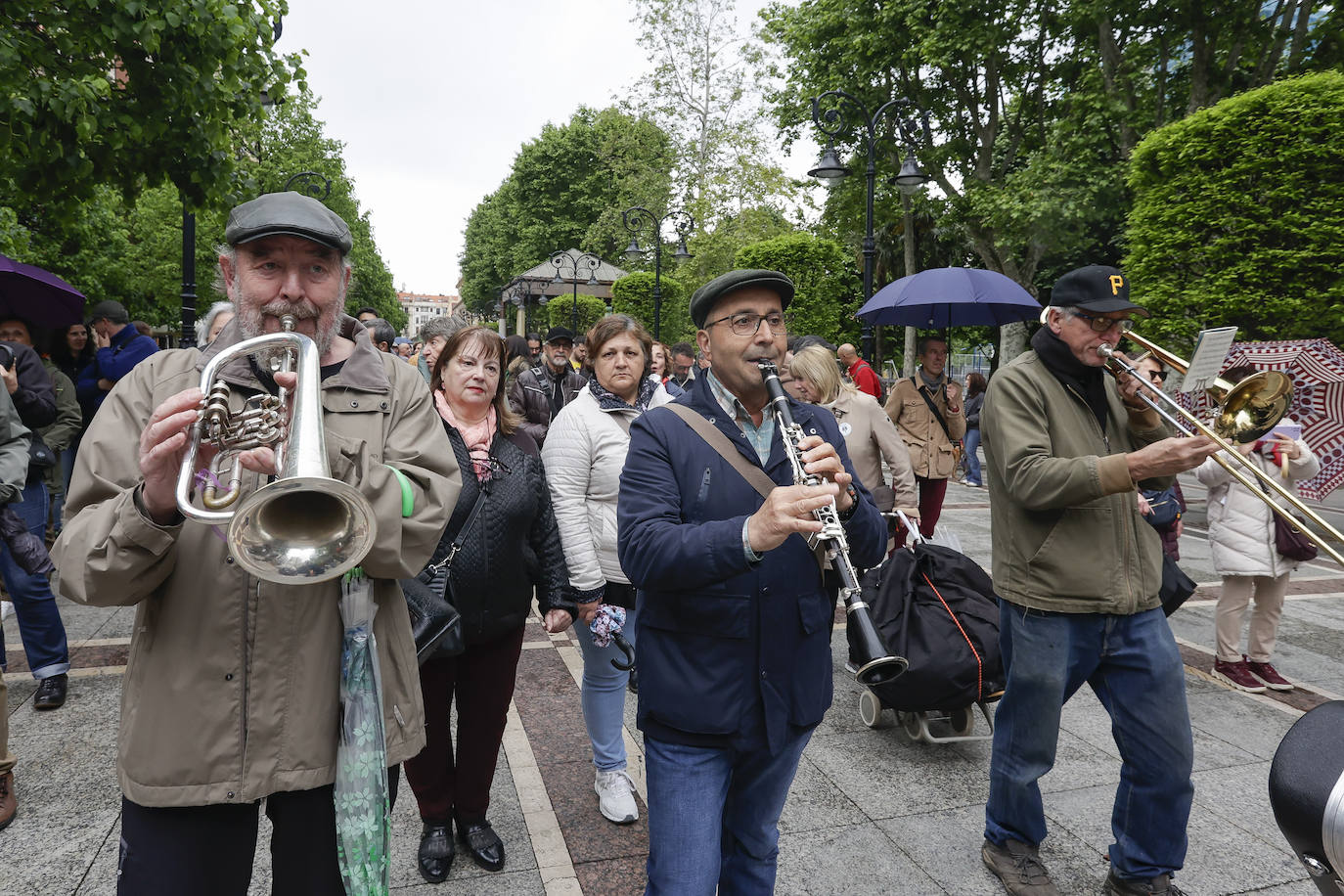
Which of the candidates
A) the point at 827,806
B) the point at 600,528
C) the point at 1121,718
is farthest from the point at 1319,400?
the point at 600,528

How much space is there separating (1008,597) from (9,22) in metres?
6.95

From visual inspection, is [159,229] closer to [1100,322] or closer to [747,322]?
[747,322]

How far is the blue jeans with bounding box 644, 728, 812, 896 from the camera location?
7.06 ft

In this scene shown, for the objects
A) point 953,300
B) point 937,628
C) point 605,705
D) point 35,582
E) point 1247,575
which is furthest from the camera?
point 953,300

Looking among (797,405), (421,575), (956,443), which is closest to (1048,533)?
(797,405)

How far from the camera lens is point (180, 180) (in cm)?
697

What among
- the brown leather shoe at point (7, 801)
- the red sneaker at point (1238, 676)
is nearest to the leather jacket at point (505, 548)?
the brown leather shoe at point (7, 801)

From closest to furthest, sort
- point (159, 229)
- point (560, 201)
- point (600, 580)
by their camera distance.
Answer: point (600, 580)
point (159, 229)
point (560, 201)

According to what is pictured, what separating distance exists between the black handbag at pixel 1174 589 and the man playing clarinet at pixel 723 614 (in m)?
1.81

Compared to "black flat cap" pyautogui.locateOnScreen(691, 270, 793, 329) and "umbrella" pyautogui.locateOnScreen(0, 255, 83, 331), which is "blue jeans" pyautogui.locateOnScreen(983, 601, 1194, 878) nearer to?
"black flat cap" pyautogui.locateOnScreen(691, 270, 793, 329)

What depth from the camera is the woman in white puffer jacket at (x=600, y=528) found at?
11.3ft

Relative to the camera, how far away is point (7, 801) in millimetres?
3311

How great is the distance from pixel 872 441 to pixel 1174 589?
2.59 metres

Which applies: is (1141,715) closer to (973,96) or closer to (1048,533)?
(1048,533)
